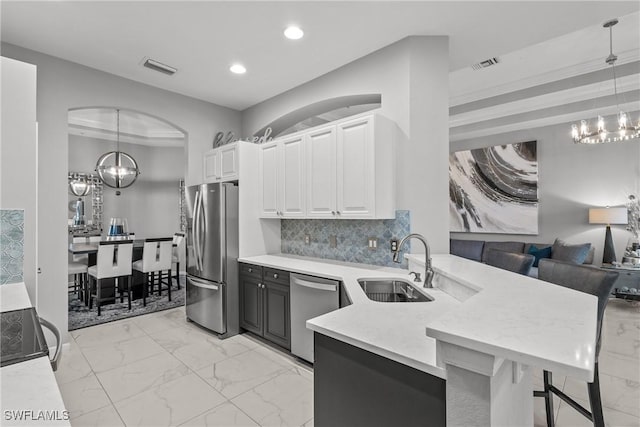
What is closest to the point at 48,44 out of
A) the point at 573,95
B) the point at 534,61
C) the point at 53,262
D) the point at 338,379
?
the point at 53,262

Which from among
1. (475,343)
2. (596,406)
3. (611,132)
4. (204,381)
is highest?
(611,132)

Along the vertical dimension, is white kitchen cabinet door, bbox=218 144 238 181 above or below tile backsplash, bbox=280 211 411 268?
above

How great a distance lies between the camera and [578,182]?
5.17 meters

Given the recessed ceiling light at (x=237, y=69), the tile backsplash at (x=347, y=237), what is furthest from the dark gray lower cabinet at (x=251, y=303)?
the recessed ceiling light at (x=237, y=69)

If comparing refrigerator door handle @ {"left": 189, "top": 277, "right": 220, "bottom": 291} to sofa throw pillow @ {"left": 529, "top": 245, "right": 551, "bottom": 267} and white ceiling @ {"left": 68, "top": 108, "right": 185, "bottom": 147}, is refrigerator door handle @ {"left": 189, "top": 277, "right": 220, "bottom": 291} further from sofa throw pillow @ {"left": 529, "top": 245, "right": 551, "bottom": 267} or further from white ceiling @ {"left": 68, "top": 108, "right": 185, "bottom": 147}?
sofa throw pillow @ {"left": 529, "top": 245, "right": 551, "bottom": 267}

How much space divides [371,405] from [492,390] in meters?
0.52

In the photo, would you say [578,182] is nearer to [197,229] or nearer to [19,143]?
[197,229]

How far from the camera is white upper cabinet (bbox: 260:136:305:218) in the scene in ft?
11.1

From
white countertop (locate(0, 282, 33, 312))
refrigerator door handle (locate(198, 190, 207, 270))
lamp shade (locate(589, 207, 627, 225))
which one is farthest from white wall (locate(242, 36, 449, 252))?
lamp shade (locate(589, 207, 627, 225))

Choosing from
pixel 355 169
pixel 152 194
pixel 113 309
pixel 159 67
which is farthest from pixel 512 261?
pixel 152 194

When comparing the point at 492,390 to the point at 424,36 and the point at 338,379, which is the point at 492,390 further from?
the point at 424,36

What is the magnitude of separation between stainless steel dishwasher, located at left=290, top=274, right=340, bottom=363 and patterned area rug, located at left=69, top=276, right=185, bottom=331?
2.67 meters

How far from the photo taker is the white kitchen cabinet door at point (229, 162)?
3.71 meters

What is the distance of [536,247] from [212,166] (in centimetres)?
537
